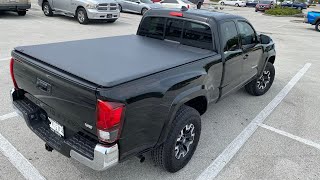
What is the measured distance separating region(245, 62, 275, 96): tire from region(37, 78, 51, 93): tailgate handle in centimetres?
407

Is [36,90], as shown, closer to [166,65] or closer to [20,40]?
[166,65]

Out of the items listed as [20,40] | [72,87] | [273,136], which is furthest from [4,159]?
[20,40]

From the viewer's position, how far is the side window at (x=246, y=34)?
177 inches

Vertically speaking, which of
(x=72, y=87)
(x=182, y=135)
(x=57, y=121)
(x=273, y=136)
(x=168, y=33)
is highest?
(x=168, y=33)

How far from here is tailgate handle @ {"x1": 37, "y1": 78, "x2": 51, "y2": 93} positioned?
8.70 feet

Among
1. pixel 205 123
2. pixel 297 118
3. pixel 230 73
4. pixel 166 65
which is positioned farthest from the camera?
pixel 297 118

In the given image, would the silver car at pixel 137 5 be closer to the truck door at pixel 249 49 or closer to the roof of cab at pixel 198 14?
the truck door at pixel 249 49

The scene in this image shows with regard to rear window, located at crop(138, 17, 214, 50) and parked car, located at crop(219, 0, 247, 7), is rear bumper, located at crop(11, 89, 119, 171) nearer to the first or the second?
rear window, located at crop(138, 17, 214, 50)

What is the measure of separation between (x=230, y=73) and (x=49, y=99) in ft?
8.47

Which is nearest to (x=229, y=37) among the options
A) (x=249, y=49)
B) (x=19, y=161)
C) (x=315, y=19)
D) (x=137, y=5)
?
(x=249, y=49)

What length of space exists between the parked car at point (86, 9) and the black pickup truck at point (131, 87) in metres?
9.13

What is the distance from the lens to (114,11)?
13.7 metres

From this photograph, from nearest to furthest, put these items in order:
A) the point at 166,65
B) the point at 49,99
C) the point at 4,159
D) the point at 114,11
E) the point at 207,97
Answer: the point at 49,99
the point at 166,65
the point at 4,159
the point at 207,97
the point at 114,11

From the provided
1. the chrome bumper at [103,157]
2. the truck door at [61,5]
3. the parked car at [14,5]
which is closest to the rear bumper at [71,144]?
the chrome bumper at [103,157]
